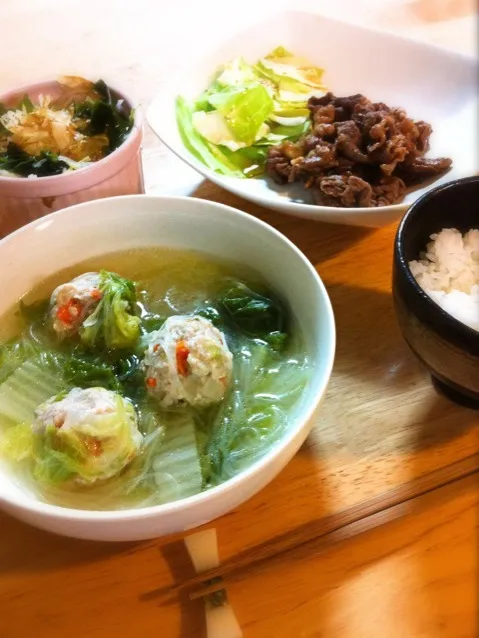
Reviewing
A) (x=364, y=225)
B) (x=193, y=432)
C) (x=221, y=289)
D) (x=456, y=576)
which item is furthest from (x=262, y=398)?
(x=364, y=225)

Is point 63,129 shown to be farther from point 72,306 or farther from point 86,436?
point 86,436

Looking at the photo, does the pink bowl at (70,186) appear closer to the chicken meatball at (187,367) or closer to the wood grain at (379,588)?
the chicken meatball at (187,367)

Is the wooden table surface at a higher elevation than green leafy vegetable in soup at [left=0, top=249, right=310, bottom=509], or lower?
lower

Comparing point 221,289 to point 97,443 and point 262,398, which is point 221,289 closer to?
point 262,398

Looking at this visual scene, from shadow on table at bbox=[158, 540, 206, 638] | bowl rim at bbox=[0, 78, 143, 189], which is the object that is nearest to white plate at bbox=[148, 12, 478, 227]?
bowl rim at bbox=[0, 78, 143, 189]

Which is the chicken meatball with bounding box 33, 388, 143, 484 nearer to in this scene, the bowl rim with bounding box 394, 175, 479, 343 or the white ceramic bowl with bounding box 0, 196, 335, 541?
the white ceramic bowl with bounding box 0, 196, 335, 541

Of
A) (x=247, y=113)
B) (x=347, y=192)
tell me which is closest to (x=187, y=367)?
(x=347, y=192)

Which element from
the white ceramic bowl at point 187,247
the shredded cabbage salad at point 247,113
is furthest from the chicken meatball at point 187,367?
the shredded cabbage salad at point 247,113
